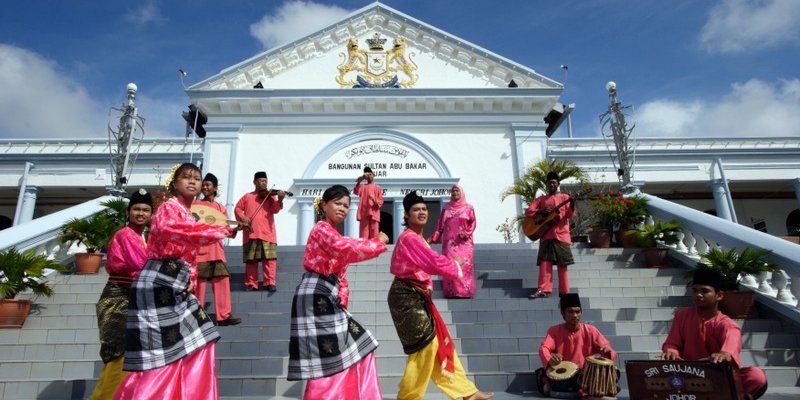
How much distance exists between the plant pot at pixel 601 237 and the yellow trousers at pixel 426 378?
5.83 meters

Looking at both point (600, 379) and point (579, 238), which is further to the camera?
point (579, 238)

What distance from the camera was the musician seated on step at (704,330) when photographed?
356 centimetres

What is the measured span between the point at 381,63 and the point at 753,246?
42.3 ft

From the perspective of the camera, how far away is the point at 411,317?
3412mm

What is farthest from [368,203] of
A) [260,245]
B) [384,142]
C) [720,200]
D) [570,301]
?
[720,200]

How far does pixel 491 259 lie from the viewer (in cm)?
841

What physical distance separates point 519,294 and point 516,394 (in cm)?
237

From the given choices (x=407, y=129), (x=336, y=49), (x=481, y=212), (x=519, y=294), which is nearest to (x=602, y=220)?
(x=519, y=294)

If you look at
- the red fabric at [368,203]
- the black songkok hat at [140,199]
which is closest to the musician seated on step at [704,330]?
the black songkok hat at [140,199]

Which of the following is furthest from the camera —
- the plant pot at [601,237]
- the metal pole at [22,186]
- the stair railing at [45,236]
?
the metal pole at [22,186]

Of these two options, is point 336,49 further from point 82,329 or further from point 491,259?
point 82,329

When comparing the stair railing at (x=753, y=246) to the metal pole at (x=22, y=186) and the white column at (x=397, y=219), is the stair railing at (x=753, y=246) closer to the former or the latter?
the white column at (x=397, y=219)

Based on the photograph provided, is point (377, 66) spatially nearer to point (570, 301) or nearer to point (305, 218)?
point (305, 218)

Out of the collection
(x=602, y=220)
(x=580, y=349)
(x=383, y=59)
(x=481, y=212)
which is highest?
(x=383, y=59)
